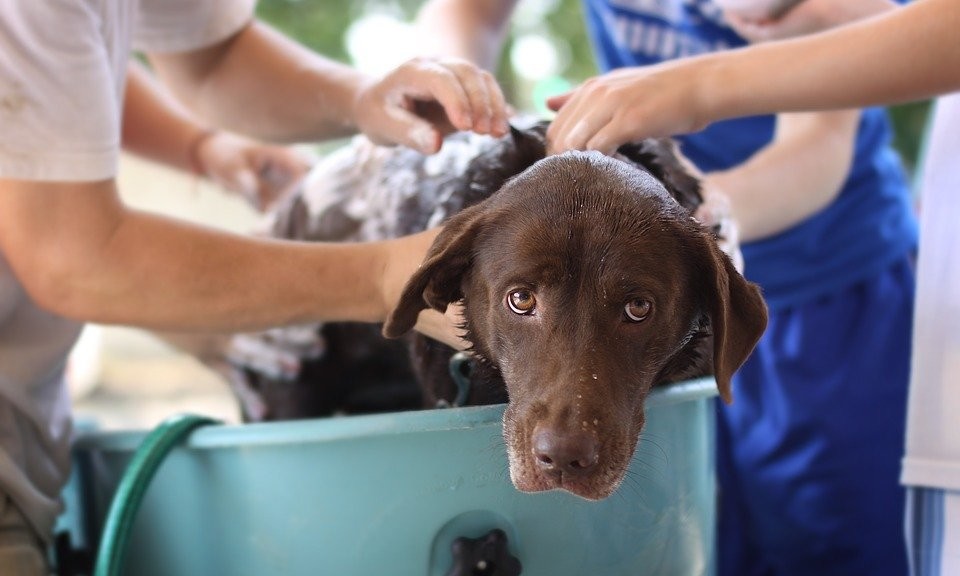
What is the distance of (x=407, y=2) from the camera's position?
354 cm

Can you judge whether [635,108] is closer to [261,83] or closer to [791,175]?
[791,175]

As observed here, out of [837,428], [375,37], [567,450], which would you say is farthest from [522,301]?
[375,37]

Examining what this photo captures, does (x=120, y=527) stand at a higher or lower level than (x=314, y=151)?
lower

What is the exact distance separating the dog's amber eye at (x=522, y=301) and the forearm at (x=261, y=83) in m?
0.61

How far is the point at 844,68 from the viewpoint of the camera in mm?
1058

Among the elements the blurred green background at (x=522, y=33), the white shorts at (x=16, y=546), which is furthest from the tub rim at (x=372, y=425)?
the blurred green background at (x=522, y=33)

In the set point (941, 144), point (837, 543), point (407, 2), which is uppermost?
point (407, 2)

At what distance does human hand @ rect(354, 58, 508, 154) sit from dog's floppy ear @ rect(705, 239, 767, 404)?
299 millimetres

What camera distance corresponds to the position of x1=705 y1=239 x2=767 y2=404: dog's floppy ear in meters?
0.95

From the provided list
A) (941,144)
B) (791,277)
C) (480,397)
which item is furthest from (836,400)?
(480,397)

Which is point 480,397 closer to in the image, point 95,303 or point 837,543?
point 95,303

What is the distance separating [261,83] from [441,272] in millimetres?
715

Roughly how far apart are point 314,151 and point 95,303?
1.17 m

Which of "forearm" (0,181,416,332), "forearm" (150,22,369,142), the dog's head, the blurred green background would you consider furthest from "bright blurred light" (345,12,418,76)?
the dog's head
